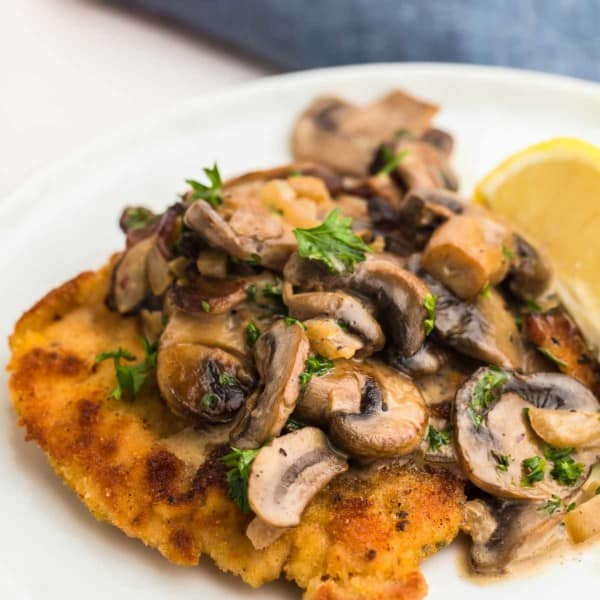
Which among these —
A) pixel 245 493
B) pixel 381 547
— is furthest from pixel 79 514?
pixel 381 547

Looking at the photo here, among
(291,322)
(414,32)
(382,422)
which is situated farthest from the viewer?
(414,32)

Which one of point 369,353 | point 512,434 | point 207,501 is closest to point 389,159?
point 369,353

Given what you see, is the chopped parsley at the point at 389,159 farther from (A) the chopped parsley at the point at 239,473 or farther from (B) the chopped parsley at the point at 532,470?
(A) the chopped parsley at the point at 239,473

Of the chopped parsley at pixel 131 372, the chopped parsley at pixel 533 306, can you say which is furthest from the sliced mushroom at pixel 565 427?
the chopped parsley at pixel 131 372

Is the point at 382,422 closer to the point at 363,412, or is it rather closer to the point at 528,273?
the point at 363,412

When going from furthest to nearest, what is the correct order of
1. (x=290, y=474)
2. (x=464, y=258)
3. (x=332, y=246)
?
(x=464, y=258)
(x=332, y=246)
(x=290, y=474)

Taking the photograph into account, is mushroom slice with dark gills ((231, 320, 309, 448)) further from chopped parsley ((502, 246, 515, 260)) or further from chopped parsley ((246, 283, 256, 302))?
chopped parsley ((502, 246, 515, 260))
